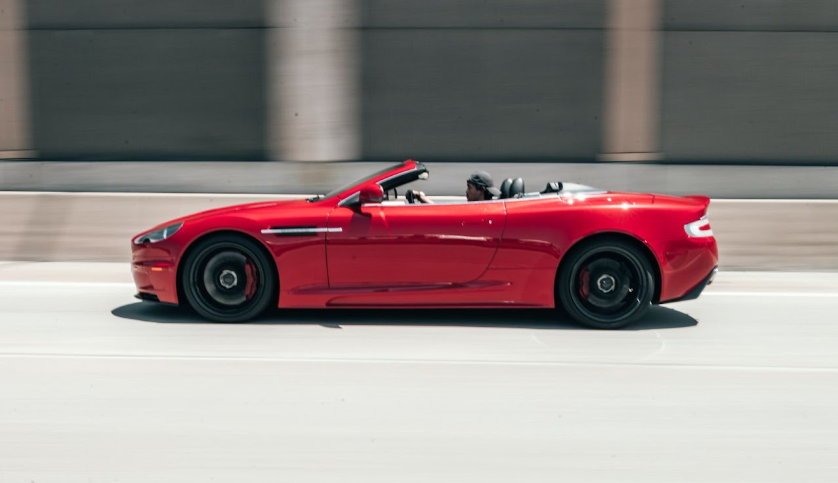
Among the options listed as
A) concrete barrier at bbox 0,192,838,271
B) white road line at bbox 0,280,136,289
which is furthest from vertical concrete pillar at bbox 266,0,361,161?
white road line at bbox 0,280,136,289

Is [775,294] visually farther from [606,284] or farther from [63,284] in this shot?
Result: [63,284]

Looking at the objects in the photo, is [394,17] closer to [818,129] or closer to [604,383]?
[818,129]

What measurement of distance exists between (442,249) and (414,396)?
1758 millimetres

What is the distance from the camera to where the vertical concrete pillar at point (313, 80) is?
34.5 feet

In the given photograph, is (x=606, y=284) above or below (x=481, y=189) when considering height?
below

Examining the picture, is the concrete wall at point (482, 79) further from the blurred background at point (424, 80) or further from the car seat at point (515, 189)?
the car seat at point (515, 189)

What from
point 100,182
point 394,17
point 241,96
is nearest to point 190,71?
point 241,96

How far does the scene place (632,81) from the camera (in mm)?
10602

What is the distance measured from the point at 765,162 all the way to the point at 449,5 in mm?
4180

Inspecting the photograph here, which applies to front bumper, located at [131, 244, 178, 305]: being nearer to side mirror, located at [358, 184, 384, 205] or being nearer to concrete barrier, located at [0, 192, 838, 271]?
side mirror, located at [358, 184, 384, 205]

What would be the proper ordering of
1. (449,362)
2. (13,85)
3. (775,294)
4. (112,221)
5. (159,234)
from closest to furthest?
(449,362) < (159,234) < (775,294) < (112,221) < (13,85)

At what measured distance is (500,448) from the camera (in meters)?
3.90

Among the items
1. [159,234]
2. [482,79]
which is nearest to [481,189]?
[159,234]

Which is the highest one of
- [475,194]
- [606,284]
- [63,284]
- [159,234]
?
[475,194]
